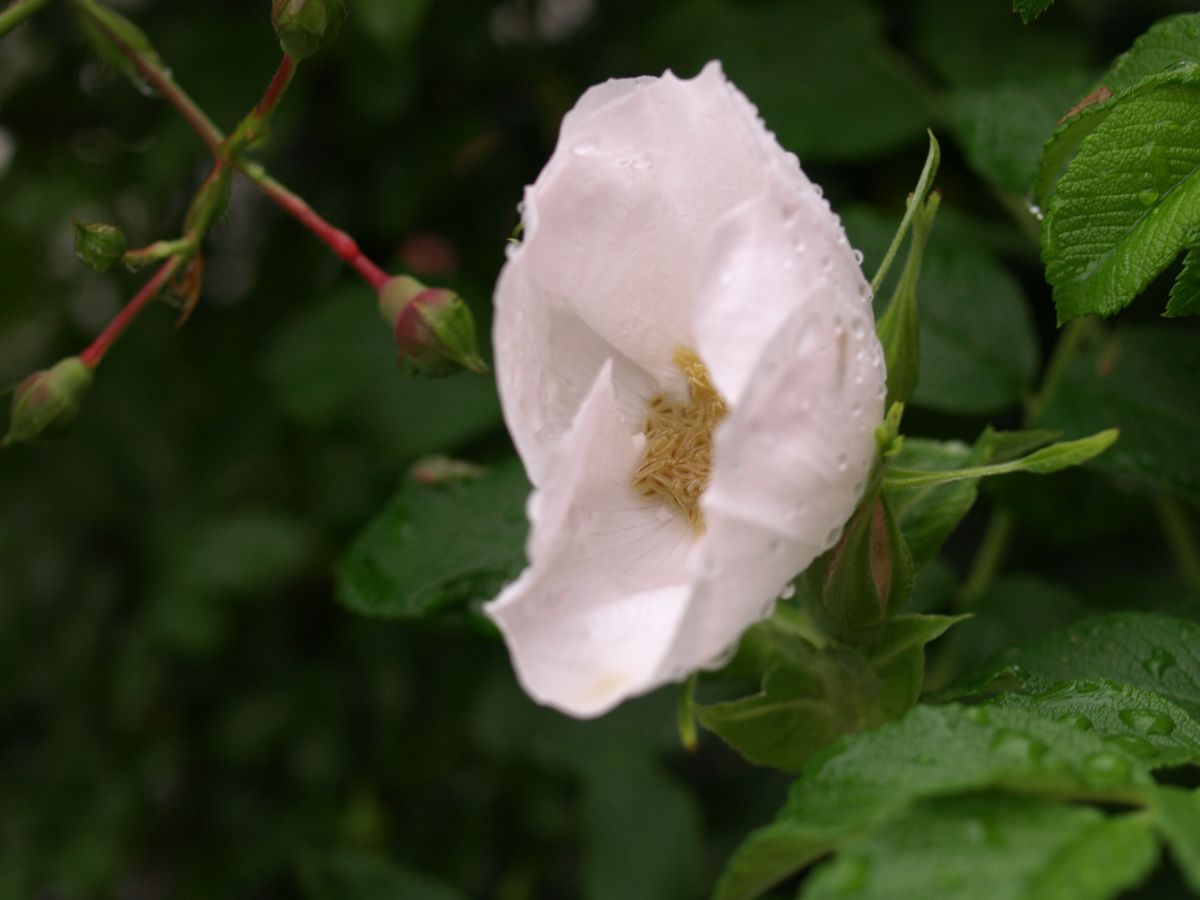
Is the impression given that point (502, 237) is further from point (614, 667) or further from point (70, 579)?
point (614, 667)

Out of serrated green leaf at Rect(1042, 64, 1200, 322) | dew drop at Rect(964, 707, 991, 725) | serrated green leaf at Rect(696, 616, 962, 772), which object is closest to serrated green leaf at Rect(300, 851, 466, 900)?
serrated green leaf at Rect(696, 616, 962, 772)

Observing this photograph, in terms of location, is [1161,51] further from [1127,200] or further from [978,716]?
[978,716]

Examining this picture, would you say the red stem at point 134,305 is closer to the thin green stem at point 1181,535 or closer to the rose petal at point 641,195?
the rose petal at point 641,195

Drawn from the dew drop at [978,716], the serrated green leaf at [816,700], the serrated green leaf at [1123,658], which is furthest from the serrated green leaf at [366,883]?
the dew drop at [978,716]

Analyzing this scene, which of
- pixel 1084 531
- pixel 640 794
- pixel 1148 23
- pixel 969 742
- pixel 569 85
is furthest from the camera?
pixel 569 85

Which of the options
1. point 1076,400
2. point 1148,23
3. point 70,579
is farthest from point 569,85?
point 70,579

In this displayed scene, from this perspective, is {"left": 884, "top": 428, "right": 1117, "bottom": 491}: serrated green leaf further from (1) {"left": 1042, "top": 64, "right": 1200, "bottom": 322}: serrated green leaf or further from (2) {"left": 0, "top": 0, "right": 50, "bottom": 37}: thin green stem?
(2) {"left": 0, "top": 0, "right": 50, "bottom": 37}: thin green stem

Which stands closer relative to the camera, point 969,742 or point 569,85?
point 969,742
